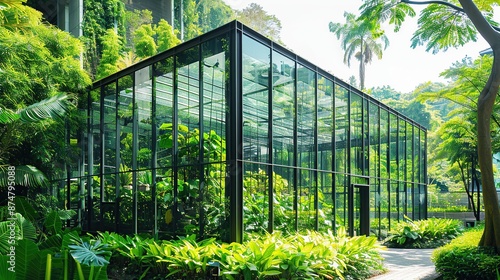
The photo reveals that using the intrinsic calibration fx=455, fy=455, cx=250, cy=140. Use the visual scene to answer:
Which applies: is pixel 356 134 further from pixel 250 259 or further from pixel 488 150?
pixel 250 259

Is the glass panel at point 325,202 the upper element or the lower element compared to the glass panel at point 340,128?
lower

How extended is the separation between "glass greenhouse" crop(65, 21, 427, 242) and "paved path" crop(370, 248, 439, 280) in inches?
55.5

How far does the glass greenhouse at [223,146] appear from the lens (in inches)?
378

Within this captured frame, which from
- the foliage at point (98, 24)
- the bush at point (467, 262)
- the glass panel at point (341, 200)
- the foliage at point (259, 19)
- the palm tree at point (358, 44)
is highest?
the foliage at point (259, 19)

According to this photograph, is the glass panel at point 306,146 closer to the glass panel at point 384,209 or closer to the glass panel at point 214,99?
the glass panel at point 214,99

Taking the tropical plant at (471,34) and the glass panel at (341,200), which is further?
the glass panel at (341,200)

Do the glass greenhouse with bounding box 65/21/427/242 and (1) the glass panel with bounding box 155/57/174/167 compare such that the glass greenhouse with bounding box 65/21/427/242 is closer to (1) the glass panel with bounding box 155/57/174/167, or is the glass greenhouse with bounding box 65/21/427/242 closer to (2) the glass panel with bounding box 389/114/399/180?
(1) the glass panel with bounding box 155/57/174/167

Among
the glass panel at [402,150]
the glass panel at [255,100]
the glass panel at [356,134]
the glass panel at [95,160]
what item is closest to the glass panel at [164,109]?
the glass panel at [255,100]

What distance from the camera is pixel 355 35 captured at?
40.3 meters

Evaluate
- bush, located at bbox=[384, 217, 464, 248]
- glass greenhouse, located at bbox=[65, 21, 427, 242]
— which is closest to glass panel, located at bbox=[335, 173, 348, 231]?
glass greenhouse, located at bbox=[65, 21, 427, 242]

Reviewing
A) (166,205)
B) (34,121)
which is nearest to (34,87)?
(34,121)

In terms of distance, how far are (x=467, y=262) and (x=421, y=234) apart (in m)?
7.82

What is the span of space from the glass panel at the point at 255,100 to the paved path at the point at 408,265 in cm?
358

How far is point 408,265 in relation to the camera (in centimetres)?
1091
